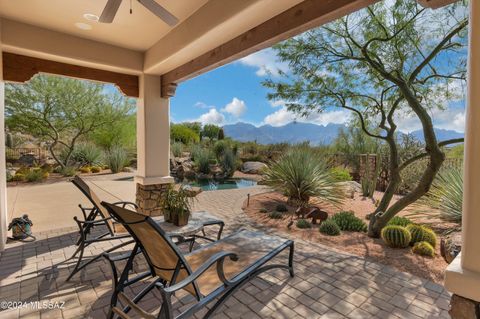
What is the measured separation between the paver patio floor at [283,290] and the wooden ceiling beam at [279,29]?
2632 millimetres

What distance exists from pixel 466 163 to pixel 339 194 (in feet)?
15.9

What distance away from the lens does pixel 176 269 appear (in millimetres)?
1712

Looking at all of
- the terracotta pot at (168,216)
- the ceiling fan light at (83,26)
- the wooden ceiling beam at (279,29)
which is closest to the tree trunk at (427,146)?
the wooden ceiling beam at (279,29)

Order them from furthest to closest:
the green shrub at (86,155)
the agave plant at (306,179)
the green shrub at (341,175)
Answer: the green shrub at (86,155)
the green shrub at (341,175)
the agave plant at (306,179)

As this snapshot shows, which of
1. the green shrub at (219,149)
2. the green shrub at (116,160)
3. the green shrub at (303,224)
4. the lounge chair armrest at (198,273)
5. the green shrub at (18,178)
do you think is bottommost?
the green shrub at (303,224)

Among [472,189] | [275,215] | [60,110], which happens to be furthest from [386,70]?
[60,110]

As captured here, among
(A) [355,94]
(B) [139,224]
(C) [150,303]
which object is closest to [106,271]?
(C) [150,303]

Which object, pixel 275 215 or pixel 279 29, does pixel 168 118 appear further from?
pixel 279 29

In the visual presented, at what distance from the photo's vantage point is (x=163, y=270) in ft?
6.33

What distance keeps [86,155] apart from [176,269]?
13882mm

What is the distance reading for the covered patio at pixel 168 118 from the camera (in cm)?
211

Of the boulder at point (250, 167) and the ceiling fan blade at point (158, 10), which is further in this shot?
Answer: the boulder at point (250, 167)

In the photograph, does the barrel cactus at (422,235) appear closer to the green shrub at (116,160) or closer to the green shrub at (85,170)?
the green shrub at (116,160)

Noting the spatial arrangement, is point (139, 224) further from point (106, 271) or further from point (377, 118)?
point (377, 118)
